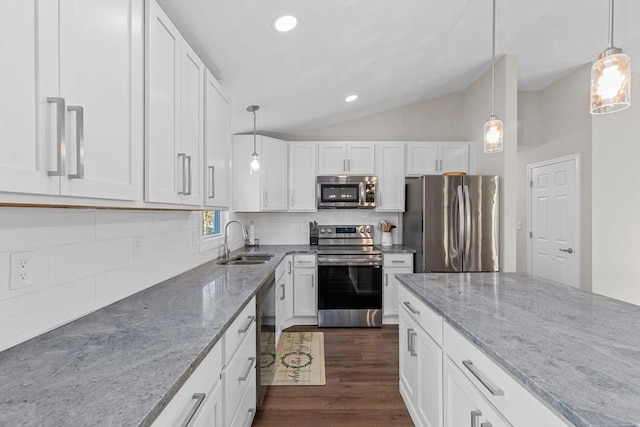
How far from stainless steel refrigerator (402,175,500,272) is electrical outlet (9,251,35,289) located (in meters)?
3.17

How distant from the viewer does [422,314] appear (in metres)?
1.78

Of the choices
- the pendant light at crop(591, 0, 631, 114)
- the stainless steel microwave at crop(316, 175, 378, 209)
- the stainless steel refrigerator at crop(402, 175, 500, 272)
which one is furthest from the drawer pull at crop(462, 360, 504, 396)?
the stainless steel microwave at crop(316, 175, 378, 209)

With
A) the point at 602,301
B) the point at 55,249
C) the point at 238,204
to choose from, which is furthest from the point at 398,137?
the point at 55,249

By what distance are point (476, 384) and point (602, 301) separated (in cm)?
87

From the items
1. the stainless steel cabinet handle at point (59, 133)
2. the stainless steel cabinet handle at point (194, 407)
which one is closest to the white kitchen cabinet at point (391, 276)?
the stainless steel cabinet handle at point (194, 407)

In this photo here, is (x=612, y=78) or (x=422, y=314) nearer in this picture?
(x=612, y=78)

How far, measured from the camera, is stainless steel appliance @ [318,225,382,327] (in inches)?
144

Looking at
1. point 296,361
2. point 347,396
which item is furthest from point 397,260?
point 347,396

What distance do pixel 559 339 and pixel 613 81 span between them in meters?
0.98

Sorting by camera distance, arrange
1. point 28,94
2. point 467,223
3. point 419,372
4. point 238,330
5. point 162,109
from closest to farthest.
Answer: point 28,94
point 162,109
point 238,330
point 419,372
point 467,223

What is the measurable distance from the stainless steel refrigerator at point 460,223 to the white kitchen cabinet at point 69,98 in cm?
296

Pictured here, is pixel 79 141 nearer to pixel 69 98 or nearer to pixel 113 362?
pixel 69 98

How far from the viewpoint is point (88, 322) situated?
124cm

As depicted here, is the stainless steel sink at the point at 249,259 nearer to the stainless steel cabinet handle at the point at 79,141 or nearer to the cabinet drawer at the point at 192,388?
the cabinet drawer at the point at 192,388
